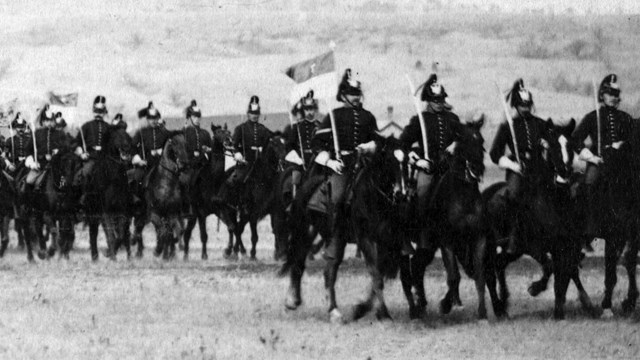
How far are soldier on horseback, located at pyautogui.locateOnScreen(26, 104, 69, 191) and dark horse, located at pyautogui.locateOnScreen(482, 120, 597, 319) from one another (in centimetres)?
1205

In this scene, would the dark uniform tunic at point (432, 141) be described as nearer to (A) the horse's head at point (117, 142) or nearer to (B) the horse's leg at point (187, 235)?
(A) the horse's head at point (117, 142)

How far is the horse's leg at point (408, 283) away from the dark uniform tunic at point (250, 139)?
923 centimetres

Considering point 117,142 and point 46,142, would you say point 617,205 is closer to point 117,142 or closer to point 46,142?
point 117,142

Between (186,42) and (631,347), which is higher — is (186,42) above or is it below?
above

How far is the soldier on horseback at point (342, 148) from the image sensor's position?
13039mm

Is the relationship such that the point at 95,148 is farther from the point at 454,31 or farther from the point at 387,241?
the point at 454,31

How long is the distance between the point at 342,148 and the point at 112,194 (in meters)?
9.38

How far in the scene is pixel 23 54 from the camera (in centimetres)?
8238

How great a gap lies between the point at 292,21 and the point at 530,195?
69.5m

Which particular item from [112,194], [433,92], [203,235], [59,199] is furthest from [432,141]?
[59,199]

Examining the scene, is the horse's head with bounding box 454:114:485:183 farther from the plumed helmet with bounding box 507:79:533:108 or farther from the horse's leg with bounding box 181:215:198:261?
the horse's leg with bounding box 181:215:198:261

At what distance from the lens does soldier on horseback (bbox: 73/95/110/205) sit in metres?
21.6

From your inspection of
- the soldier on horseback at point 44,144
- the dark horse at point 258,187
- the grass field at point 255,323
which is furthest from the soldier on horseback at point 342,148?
the soldier on horseback at point 44,144

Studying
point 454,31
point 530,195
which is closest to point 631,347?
point 530,195
